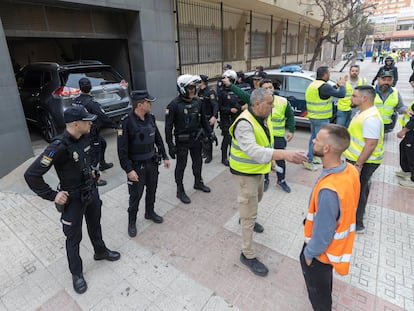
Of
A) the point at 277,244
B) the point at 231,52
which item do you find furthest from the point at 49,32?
the point at 231,52

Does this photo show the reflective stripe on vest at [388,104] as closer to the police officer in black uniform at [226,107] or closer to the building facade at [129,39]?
the police officer in black uniform at [226,107]

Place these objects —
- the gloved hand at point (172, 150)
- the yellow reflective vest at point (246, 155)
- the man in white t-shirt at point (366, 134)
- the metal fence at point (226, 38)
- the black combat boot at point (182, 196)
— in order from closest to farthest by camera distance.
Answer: the yellow reflective vest at point (246, 155), the man in white t-shirt at point (366, 134), the gloved hand at point (172, 150), the black combat boot at point (182, 196), the metal fence at point (226, 38)

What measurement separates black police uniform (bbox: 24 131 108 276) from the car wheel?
399cm

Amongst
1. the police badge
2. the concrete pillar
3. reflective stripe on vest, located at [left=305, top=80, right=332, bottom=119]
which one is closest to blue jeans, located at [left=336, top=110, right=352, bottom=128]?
reflective stripe on vest, located at [left=305, top=80, right=332, bottom=119]

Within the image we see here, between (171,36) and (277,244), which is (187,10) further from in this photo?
(277,244)

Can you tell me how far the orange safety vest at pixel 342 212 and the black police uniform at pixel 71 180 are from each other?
194 centimetres

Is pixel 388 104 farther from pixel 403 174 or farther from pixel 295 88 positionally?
pixel 295 88

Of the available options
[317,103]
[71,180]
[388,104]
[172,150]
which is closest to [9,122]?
[172,150]

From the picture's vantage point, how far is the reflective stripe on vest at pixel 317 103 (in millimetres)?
4579

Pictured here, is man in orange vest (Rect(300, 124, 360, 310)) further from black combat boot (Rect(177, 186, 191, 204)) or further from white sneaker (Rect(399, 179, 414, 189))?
white sneaker (Rect(399, 179, 414, 189))

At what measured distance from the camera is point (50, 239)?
3.22 m

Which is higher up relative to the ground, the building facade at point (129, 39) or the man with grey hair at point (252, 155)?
the building facade at point (129, 39)

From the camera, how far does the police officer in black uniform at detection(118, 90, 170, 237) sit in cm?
299

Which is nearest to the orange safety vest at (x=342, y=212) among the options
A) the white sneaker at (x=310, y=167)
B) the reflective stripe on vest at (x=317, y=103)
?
the reflective stripe on vest at (x=317, y=103)
